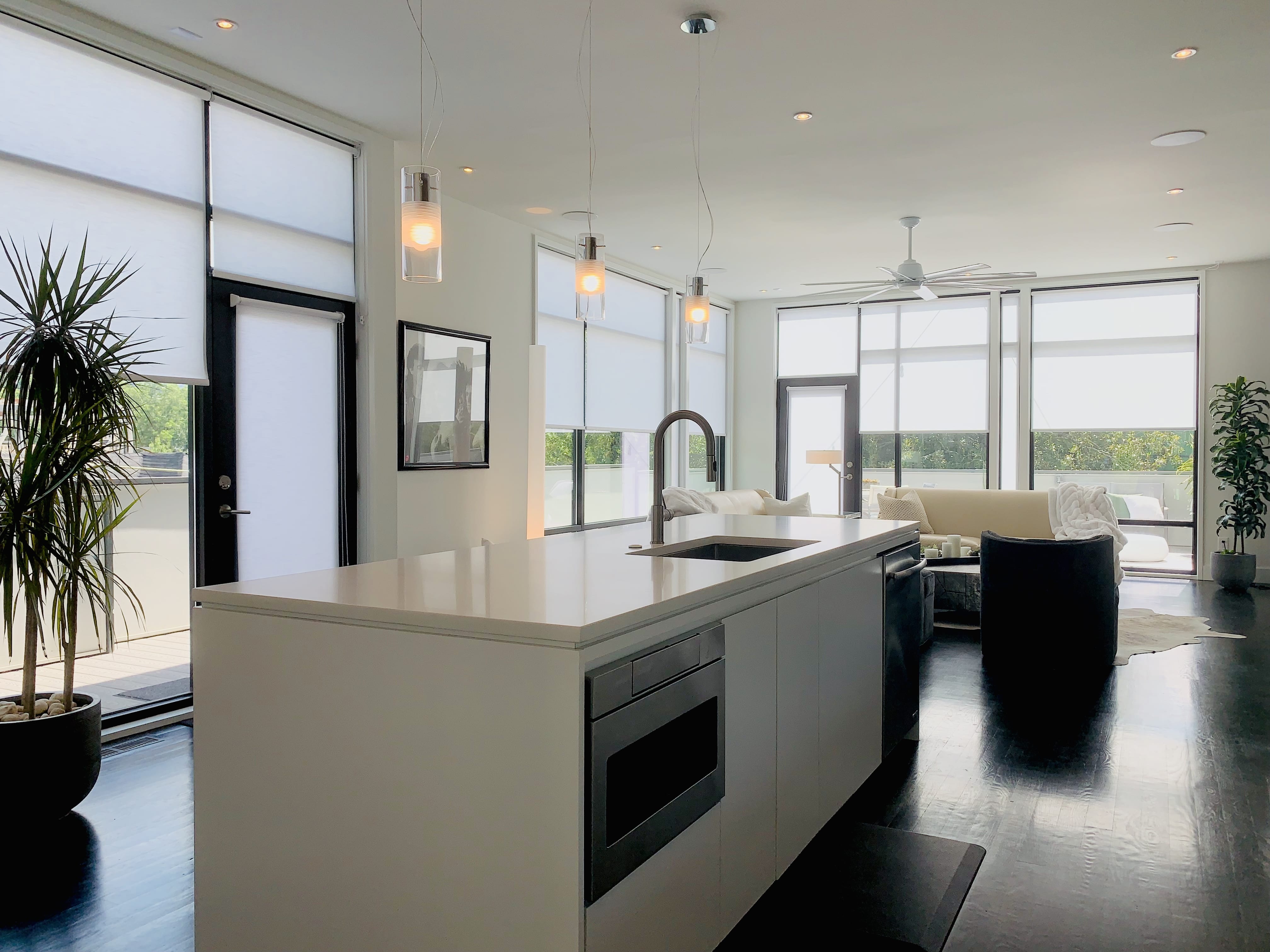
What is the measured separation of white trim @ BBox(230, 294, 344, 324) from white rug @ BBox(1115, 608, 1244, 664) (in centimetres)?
461

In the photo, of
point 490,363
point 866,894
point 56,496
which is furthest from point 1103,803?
point 490,363

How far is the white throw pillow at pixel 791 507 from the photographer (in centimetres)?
761

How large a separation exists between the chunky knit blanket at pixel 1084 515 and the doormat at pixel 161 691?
5428mm

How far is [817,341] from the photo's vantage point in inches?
400

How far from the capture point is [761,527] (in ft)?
11.0

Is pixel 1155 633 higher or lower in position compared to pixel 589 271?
lower

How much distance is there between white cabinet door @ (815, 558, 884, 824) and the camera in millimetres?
2557

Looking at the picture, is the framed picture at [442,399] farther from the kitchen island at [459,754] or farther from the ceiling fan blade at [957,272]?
the kitchen island at [459,754]

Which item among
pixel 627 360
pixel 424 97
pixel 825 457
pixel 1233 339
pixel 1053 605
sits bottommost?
pixel 1053 605

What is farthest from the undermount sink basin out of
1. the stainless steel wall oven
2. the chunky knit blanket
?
the chunky knit blanket

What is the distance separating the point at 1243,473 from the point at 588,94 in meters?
6.72

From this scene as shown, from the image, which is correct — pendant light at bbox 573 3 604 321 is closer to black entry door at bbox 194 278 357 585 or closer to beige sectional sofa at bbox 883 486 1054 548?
black entry door at bbox 194 278 357 585

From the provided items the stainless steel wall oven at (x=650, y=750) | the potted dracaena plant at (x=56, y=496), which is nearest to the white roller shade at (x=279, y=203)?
the potted dracaena plant at (x=56, y=496)

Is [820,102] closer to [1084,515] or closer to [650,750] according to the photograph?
[650,750]
